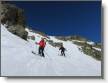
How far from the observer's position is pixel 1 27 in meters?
2.50

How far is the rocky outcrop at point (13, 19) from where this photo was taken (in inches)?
98.7

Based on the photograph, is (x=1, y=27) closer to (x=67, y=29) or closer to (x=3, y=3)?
(x=3, y=3)

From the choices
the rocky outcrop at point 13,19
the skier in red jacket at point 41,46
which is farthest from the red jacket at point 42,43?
the rocky outcrop at point 13,19

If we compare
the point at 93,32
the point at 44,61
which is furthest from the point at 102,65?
the point at 44,61

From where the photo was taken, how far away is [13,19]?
2.51 m

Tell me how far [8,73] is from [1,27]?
1.18 ft

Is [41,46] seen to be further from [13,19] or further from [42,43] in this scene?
[13,19]

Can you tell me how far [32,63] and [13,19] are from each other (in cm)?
37

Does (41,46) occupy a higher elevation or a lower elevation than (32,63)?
higher

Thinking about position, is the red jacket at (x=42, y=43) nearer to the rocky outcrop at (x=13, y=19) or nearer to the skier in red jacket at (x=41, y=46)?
the skier in red jacket at (x=41, y=46)

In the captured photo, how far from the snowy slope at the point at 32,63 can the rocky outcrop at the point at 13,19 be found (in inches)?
1.7

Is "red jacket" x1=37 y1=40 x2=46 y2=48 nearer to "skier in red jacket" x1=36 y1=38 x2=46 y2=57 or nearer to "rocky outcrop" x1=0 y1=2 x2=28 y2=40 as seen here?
"skier in red jacket" x1=36 y1=38 x2=46 y2=57

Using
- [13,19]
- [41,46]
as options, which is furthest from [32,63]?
[13,19]

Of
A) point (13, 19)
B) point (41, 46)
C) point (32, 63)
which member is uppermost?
point (13, 19)
